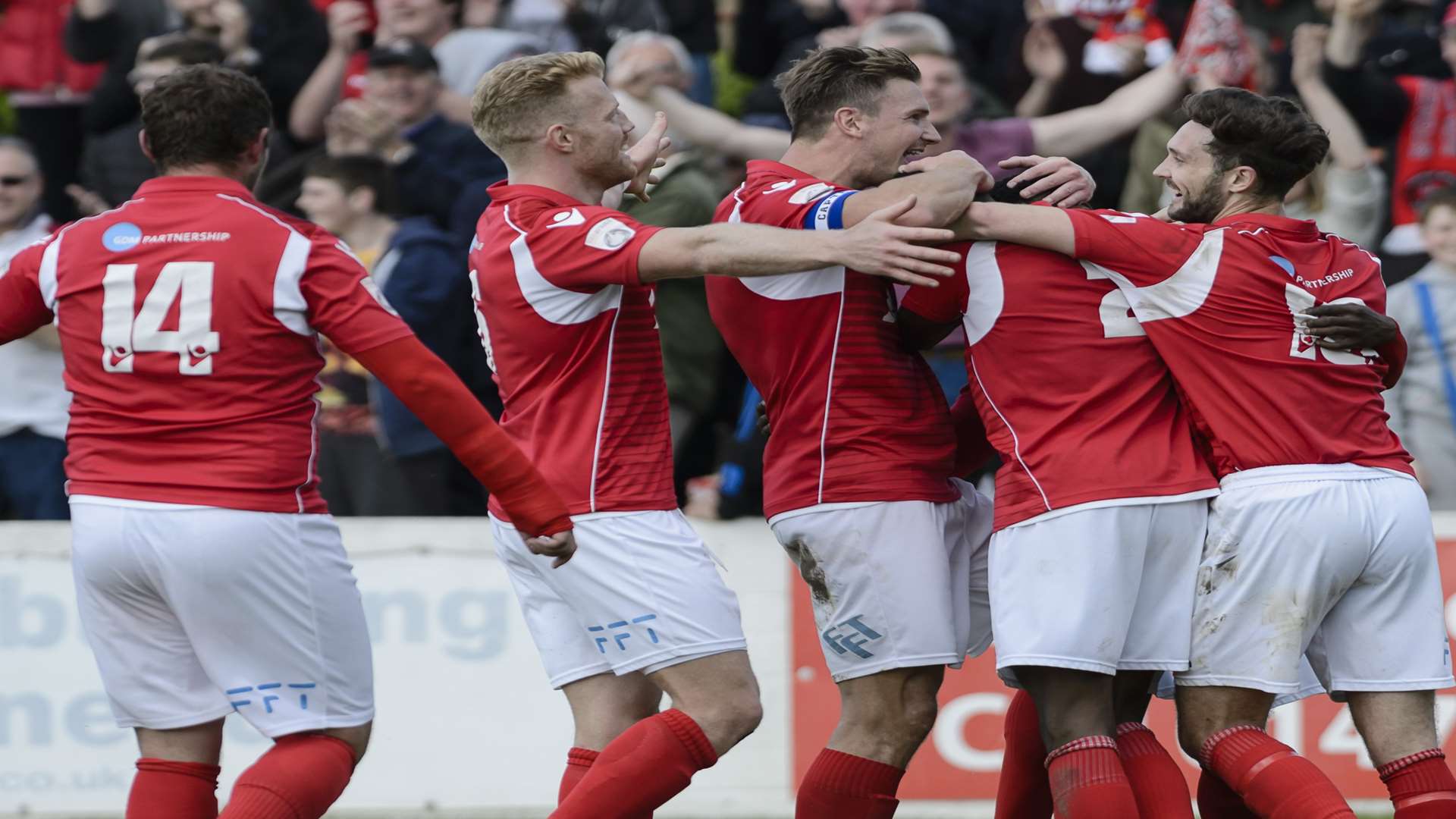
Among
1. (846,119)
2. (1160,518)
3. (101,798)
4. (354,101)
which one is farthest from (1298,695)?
(354,101)

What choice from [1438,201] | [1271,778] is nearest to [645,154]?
[1271,778]

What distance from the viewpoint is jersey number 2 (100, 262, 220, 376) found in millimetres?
4773

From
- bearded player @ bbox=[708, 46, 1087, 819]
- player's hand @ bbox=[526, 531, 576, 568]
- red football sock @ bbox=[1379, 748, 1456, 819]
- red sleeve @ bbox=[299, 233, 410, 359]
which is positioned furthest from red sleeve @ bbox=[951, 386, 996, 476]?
red sleeve @ bbox=[299, 233, 410, 359]

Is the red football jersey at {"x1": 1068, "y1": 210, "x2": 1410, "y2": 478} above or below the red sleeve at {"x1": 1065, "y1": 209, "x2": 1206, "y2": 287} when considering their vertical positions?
below

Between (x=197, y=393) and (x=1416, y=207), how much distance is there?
5865 millimetres

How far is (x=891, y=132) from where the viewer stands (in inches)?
208

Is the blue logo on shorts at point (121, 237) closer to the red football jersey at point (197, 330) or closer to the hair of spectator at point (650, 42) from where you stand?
the red football jersey at point (197, 330)

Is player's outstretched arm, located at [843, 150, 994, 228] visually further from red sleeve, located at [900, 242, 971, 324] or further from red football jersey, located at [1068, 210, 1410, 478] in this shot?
red football jersey, located at [1068, 210, 1410, 478]

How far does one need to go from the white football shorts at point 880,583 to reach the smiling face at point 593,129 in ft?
3.61

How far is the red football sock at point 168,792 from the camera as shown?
16.3 ft

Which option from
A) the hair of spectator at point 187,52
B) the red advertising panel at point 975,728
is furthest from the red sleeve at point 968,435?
the hair of spectator at point 187,52

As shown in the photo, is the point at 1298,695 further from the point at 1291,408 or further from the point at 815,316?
the point at 815,316

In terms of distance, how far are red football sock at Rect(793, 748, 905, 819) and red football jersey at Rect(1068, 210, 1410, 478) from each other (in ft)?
4.06

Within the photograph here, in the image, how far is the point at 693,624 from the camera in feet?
16.1
